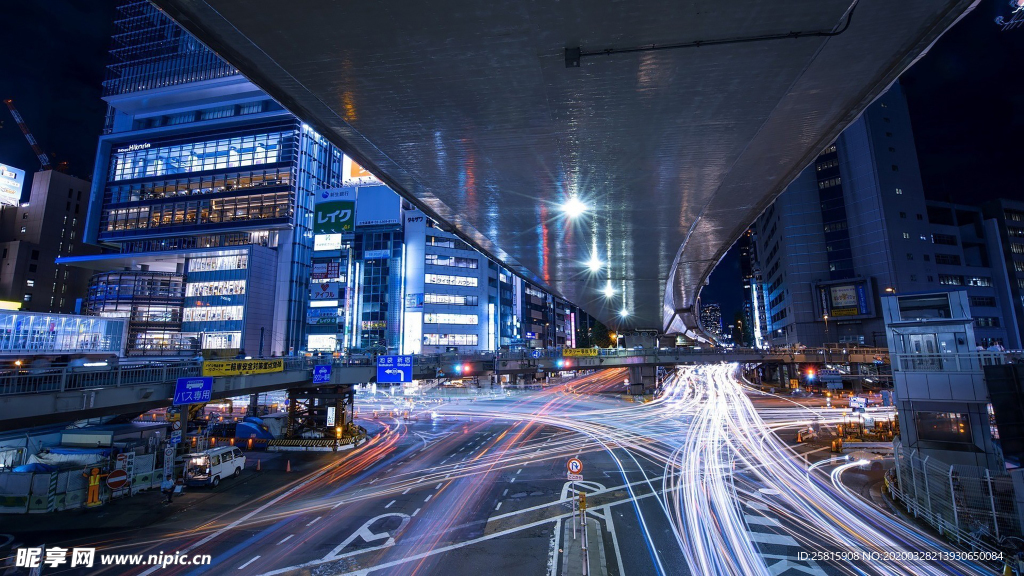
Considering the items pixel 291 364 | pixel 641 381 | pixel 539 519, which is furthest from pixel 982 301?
pixel 291 364

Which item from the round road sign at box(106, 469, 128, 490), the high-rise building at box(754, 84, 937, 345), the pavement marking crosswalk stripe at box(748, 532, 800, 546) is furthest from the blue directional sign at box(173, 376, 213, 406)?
the high-rise building at box(754, 84, 937, 345)

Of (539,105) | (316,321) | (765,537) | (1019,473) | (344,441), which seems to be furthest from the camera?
(316,321)

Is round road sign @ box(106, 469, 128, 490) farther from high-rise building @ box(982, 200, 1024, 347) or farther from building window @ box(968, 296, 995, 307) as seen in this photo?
high-rise building @ box(982, 200, 1024, 347)

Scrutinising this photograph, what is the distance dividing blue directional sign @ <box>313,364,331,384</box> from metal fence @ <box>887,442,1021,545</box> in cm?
3192

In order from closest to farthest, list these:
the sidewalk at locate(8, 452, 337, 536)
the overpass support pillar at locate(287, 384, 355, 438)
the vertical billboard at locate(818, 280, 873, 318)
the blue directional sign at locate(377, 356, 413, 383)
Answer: the sidewalk at locate(8, 452, 337, 536) → the blue directional sign at locate(377, 356, 413, 383) → the overpass support pillar at locate(287, 384, 355, 438) → the vertical billboard at locate(818, 280, 873, 318)

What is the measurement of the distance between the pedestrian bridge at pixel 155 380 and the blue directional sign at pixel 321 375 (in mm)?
928

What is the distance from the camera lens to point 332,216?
79.2 m

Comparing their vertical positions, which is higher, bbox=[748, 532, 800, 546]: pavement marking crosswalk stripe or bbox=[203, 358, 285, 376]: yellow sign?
bbox=[203, 358, 285, 376]: yellow sign

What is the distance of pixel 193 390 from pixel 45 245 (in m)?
119

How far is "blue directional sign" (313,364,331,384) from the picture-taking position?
31.3 metres

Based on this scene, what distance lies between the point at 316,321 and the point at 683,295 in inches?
2615

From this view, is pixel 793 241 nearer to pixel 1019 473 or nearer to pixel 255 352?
pixel 1019 473

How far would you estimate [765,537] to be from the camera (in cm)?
1512

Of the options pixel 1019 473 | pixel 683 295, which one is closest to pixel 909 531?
pixel 1019 473
